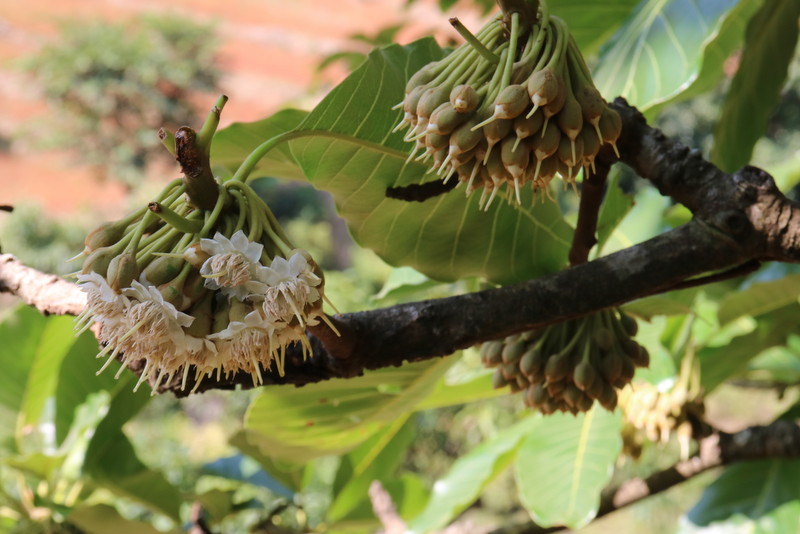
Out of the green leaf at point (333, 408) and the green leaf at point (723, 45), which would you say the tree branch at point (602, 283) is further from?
the green leaf at point (723, 45)

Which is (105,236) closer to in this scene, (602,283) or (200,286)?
(200,286)

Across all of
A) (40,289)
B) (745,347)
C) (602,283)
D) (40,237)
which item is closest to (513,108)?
(602,283)

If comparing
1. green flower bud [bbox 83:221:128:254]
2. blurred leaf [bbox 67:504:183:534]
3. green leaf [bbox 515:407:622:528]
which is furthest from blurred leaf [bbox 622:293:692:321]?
blurred leaf [bbox 67:504:183:534]

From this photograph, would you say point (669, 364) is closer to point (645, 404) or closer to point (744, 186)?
point (645, 404)

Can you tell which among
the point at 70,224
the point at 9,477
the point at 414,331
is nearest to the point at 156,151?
the point at 70,224

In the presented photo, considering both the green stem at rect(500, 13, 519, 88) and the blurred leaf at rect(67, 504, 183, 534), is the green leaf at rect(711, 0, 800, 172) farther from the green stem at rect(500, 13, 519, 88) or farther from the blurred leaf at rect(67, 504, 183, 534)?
the blurred leaf at rect(67, 504, 183, 534)

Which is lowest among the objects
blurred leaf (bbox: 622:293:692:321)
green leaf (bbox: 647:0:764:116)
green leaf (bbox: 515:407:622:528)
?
green leaf (bbox: 515:407:622:528)

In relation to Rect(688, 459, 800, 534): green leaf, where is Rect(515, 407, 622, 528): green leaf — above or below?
above

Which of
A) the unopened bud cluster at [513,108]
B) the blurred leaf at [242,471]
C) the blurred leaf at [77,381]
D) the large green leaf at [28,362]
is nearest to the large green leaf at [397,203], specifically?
the unopened bud cluster at [513,108]
